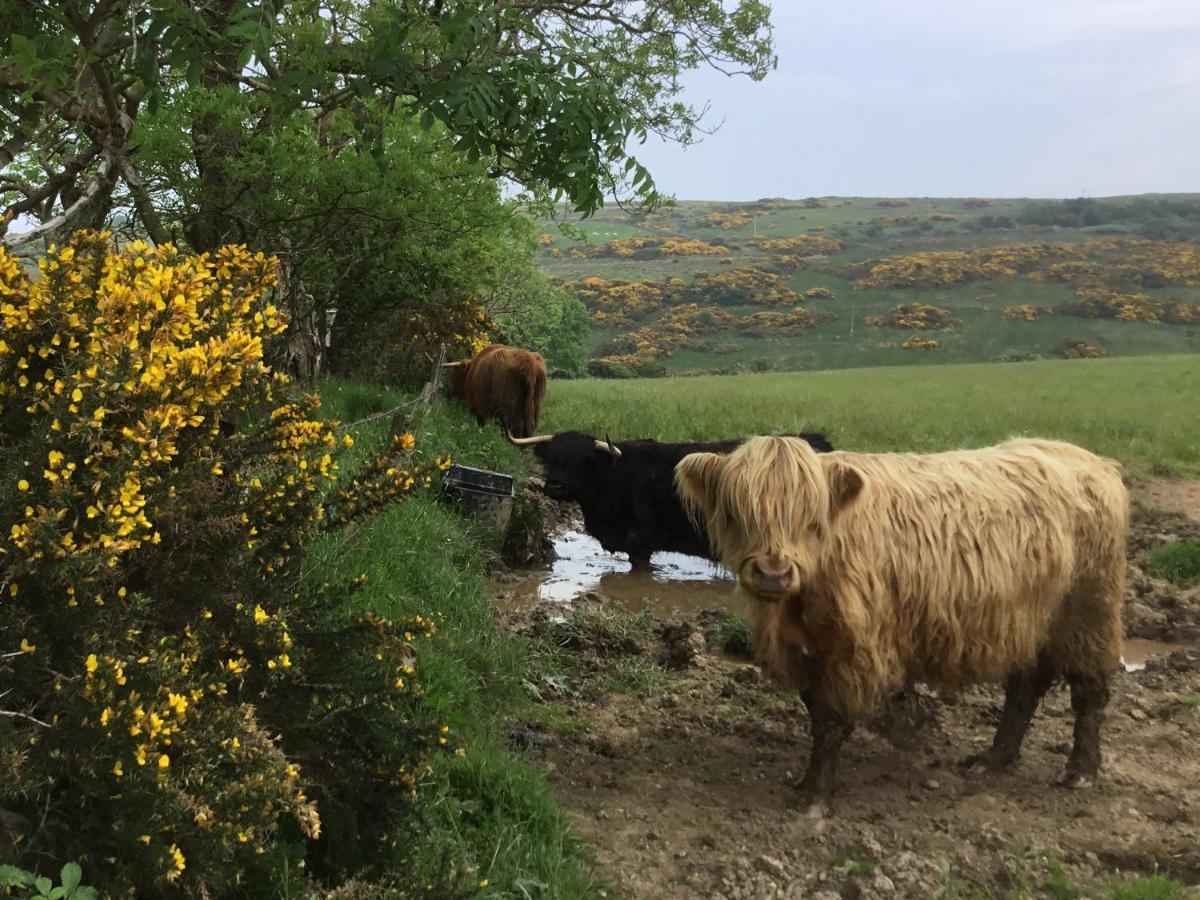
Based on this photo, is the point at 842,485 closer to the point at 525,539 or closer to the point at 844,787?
the point at 844,787

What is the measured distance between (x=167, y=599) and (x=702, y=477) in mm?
2434

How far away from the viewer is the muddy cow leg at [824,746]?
13.7 ft

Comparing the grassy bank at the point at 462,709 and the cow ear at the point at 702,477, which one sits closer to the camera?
the grassy bank at the point at 462,709

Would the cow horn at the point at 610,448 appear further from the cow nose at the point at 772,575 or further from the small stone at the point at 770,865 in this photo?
the small stone at the point at 770,865

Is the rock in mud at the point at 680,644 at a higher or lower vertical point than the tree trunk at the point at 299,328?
lower

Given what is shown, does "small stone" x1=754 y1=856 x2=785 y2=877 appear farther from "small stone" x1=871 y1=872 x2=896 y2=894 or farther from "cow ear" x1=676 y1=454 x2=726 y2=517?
"cow ear" x1=676 y1=454 x2=726 y2=517

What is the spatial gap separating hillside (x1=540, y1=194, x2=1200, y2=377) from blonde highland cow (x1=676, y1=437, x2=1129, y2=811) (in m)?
35.9

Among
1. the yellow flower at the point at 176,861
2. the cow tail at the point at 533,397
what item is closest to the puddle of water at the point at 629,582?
the cow tail at the point at 533,397

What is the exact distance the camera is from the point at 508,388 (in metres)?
11.8

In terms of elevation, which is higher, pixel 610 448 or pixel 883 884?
pixel 610 448

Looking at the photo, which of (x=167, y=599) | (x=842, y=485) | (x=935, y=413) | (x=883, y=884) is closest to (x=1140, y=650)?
(x=842, y=485)

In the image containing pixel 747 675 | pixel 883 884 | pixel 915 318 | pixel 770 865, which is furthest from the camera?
pixel 915 318

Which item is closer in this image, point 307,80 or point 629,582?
point 307,80

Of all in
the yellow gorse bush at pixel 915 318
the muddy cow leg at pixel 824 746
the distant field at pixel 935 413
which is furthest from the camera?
the yellow gorse bush at pixel 915 318
